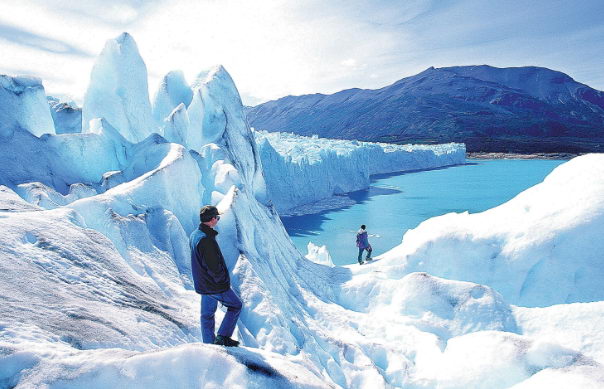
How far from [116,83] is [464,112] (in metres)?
99.0

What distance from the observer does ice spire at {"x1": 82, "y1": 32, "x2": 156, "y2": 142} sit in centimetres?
952

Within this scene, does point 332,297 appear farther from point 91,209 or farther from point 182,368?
point 182,368

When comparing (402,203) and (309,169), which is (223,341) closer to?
(309,169)

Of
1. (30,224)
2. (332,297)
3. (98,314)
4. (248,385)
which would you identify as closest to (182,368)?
(248,385)

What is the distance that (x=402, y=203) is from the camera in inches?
1070

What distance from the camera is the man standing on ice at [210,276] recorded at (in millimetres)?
2523

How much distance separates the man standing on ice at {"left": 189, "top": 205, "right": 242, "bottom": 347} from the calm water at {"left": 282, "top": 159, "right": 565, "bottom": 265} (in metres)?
11.8

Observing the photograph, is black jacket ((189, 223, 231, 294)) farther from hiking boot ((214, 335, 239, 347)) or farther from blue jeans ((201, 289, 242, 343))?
hiking boot ((214, 335, 239, 347))

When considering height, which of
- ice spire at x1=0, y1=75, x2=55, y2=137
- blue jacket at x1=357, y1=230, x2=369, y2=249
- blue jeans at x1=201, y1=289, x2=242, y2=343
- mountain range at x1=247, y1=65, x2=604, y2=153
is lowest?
blue jacket at x1=357, y1=230, x2=369, y2=249

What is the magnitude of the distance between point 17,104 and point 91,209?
374 centimetres

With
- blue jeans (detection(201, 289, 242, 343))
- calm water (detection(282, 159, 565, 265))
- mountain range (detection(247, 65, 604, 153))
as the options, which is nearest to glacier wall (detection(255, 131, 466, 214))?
calm water (detection(282, 159, 565, 265))

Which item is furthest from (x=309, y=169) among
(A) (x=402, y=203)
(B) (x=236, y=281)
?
(B) (x=236, y=281)

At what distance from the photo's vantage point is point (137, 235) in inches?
192

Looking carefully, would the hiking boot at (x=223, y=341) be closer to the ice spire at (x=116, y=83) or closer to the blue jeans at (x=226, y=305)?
the blue jeans at (x=226, y=305)
